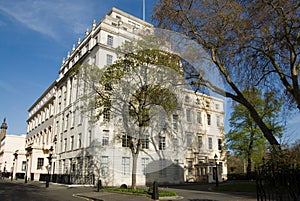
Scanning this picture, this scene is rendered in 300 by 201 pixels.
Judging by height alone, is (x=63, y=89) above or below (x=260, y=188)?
above

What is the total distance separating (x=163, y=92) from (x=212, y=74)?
1.63m

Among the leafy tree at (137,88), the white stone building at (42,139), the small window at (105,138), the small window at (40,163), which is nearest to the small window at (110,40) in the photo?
the small window at (105,138)

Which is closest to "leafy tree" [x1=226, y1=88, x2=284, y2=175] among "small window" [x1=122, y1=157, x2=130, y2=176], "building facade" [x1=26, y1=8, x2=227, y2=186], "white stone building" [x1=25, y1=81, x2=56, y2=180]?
"building facade" [x1=26, y1=8, x2=227, y2=186]

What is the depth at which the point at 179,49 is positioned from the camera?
9297 millimetres

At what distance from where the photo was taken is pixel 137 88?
1227 centimetres

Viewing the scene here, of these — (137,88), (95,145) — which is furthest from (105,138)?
(137,88)

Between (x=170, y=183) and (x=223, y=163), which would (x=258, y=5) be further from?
(x=223, y=163)

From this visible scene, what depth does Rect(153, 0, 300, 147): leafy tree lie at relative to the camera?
10.1 metres

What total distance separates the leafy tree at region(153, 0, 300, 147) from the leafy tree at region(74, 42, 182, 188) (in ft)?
6.21

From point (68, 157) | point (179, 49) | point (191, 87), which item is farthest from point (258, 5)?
point (68, 157)

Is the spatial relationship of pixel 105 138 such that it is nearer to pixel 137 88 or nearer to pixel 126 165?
pixel 126 165

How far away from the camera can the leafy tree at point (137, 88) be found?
770 cm

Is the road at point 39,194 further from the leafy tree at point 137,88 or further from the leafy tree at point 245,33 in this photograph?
the leafy tree at point 245,33

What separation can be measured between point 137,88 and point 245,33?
199 inches
